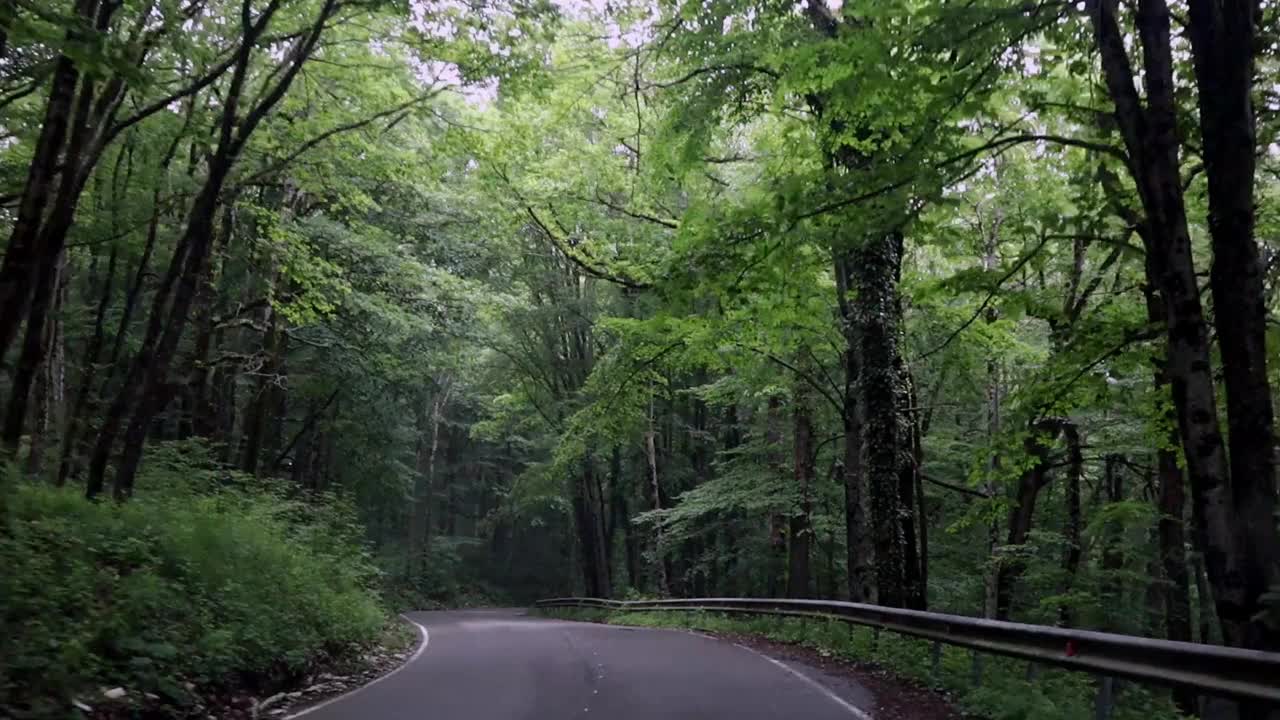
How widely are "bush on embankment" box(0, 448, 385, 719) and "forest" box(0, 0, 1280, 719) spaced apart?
5 centimetres

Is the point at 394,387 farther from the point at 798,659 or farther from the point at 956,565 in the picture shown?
the point at 956,565

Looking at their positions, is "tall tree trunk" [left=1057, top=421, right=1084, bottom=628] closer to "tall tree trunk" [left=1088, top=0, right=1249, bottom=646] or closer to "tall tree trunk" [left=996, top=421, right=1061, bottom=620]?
"tall tree trunk" [left=996, top=421, right=1061, bottom=620]

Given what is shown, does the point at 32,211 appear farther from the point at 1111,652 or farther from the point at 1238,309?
the point at 1238,309

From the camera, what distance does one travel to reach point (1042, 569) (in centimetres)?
1994

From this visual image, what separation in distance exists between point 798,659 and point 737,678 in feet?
7.91

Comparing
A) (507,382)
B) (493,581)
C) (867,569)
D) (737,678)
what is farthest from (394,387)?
(493,581)

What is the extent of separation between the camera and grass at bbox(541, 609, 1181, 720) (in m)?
7.16

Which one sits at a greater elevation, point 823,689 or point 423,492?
point 423,492

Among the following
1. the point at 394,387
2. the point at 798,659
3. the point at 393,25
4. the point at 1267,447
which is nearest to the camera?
the point at 1267,447

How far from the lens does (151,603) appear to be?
765 centimetres

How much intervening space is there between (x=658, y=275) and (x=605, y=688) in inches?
179

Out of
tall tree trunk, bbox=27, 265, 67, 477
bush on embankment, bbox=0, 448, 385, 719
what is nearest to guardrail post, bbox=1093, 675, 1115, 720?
bush on embankment, bbox=0, 448, 385, 719

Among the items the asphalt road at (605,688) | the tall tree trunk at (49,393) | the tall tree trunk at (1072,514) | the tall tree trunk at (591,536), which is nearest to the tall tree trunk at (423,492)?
the tall tree trunk at (591,536)

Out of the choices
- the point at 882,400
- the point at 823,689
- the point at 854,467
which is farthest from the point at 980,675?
the point at 854,467
